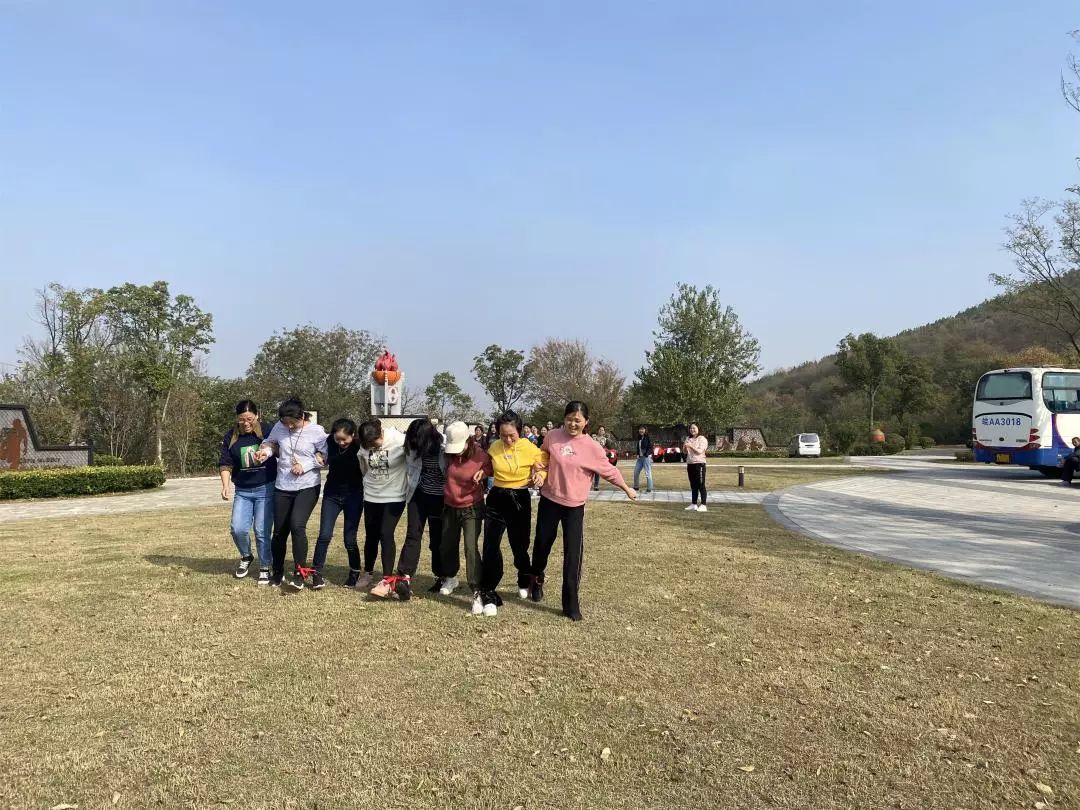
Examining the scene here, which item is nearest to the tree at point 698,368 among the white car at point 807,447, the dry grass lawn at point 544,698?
the white car at point 807,447

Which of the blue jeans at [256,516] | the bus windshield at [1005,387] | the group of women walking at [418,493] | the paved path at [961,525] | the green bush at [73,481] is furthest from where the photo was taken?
the bus windshield at [1005,387]

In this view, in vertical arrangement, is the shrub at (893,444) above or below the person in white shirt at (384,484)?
below

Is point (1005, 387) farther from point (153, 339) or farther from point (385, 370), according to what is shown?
point (153, 339)

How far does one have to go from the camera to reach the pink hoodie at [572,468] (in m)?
5.27

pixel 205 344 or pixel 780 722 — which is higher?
pixel 205 344

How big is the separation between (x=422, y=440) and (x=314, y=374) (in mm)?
32470

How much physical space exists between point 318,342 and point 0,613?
3283cm

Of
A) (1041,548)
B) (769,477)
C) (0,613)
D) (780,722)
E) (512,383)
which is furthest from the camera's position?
(512,383)

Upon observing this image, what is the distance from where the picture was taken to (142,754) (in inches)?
121

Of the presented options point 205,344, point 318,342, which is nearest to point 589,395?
point 318,342

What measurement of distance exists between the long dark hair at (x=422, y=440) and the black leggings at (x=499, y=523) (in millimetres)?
679

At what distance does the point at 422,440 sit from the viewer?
19.4 feet

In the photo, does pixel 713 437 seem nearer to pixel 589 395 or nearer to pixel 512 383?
pixel 589 395

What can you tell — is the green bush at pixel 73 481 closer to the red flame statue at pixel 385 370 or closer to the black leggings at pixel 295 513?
the red flame statue at pixel 385 370
